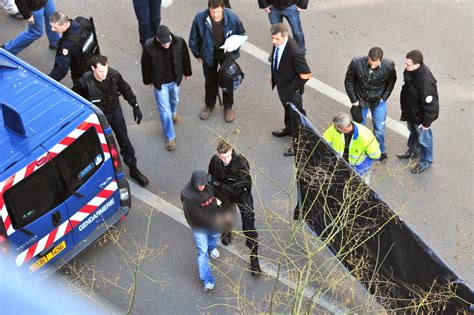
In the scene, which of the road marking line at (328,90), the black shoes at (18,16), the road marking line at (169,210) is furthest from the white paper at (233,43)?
the black shoes at (18,16)

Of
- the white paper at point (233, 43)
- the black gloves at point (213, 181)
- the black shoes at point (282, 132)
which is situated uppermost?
the white paper at point (233, 43)

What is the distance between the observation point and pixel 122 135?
898 cm

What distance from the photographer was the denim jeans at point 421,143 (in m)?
9.27

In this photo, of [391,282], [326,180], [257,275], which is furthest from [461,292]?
[257,275]

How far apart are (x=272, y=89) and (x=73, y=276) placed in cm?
360

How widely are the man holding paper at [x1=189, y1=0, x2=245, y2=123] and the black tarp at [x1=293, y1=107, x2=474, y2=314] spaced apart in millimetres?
2152

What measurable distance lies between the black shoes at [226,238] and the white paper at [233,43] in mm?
2313

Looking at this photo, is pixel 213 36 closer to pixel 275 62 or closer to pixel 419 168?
pixel 275 62

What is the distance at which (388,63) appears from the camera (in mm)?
9047

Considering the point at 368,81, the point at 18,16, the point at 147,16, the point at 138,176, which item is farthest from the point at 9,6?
the point at 368,81

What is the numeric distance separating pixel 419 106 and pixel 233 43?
7.83 feet

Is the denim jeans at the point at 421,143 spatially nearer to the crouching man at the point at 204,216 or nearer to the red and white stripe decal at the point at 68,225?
the crouching man at the point at 204,216

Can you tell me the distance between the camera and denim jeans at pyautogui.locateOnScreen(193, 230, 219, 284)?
7965 mm

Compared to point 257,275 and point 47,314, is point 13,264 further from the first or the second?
point 257,275
